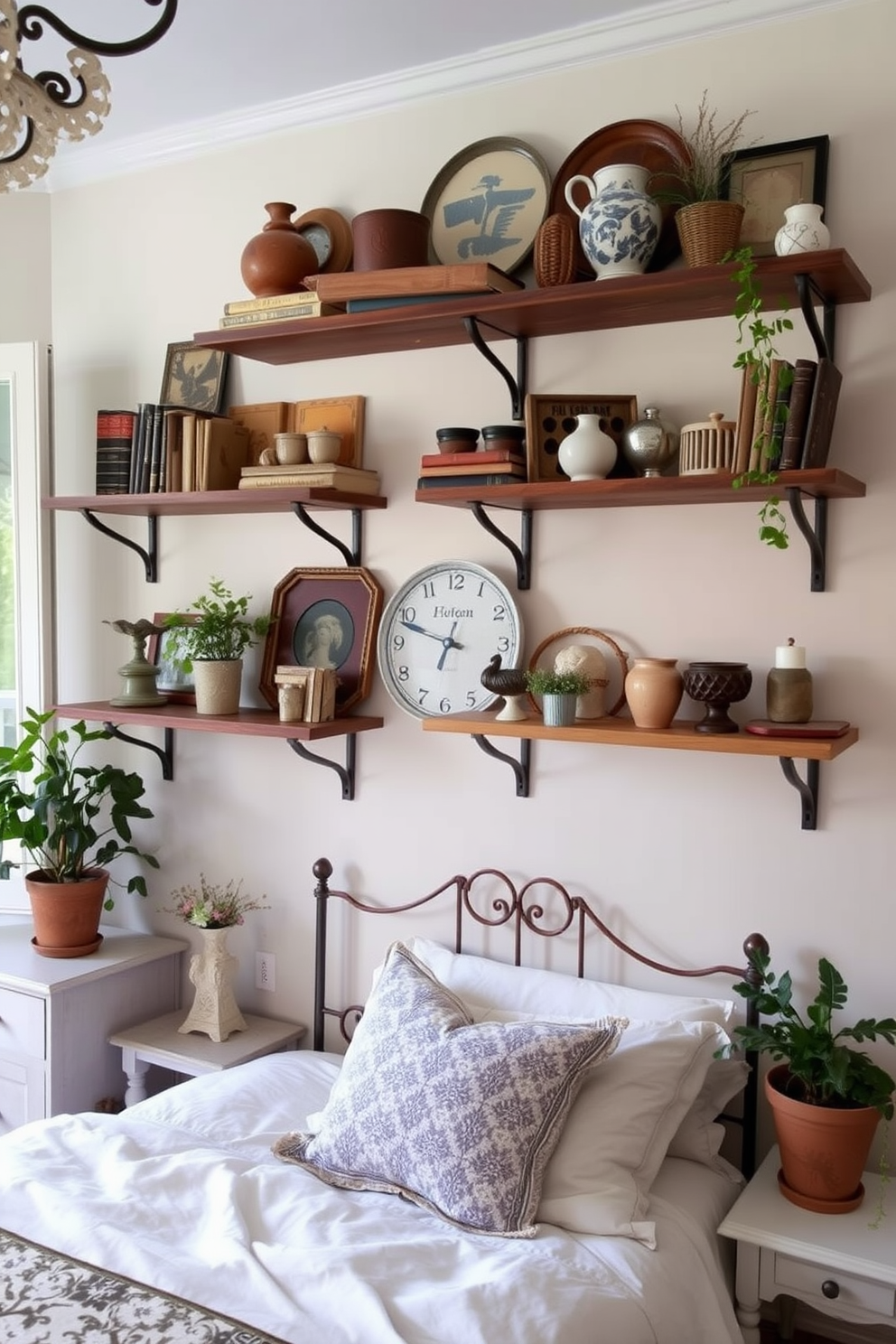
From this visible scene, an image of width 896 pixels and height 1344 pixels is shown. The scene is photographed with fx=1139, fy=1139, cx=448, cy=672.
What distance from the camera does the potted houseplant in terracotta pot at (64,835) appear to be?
2.79 meters

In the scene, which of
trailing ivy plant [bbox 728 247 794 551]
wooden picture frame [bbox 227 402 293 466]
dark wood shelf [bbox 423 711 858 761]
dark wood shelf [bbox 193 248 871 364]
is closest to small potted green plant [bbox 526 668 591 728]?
dark wood shelf [bbox 423 711 858 761]

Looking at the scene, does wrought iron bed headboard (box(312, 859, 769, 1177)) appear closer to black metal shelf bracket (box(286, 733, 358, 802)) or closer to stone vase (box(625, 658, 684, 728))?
black metal shelf bracket (box(286, 733, 358, 802))

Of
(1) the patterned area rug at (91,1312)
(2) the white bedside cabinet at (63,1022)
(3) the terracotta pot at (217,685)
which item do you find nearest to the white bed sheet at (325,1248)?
(1) the patterned area rug at (91,1312)

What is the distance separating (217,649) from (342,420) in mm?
611

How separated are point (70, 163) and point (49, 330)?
1.44 feet

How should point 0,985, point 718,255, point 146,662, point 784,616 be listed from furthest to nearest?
point 146,662
point 0,985
point 784,616
point 718,255

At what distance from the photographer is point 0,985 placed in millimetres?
2689

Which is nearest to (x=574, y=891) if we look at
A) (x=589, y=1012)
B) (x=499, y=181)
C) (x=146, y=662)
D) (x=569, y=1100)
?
(x=589, y=1012)

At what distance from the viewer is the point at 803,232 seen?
1.95 m

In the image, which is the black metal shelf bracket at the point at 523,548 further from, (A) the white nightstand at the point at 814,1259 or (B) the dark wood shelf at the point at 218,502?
(A) the white nightstand at the point at 814,1259

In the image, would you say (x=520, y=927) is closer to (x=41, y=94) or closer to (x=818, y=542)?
(x=818, y=542)

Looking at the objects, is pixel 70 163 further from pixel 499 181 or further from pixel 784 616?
pixel 784 616

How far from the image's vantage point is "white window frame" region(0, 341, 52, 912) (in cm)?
307

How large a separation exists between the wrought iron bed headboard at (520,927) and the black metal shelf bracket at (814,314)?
1093mm
